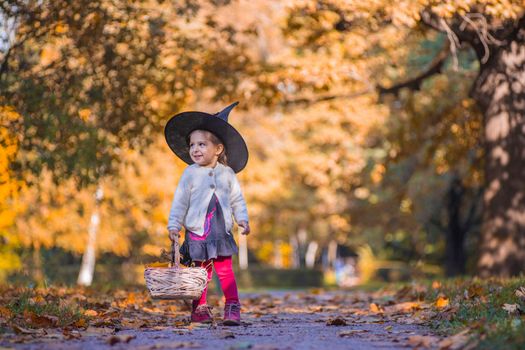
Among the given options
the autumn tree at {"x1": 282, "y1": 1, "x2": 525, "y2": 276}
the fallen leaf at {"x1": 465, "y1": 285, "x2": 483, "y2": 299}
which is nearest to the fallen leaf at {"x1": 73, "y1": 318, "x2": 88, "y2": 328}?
the fallen leaf at {"x1": 465, "y1": 285, "x2": 483, "y2": 299}

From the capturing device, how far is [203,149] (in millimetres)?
7461

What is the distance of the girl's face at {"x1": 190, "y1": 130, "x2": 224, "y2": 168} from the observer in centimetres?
746

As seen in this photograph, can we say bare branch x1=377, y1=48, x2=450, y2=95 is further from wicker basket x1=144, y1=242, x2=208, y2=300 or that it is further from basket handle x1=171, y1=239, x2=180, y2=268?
wicker basket x1=144, y1=242, x2=208, y2=300

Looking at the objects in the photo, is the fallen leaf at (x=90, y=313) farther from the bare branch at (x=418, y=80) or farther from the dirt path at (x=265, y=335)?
the bare branch at (x=418, y=80)

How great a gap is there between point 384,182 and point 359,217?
13.7ft

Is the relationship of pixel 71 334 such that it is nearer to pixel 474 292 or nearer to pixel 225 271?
pixel 225 271

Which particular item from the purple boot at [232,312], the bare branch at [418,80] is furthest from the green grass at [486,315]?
the bare branch at [418,80]

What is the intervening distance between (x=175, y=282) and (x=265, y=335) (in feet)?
2.97

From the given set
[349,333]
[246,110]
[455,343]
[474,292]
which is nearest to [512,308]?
[349,333]

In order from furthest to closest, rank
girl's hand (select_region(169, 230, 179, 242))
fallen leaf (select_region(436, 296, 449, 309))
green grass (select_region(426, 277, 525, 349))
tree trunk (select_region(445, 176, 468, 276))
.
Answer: tree trunk (select_region(445, 176, 468, 276)) < fallen leaf (select_region(436, 296, 449, 309)) < girl's hand (select_region(169, 230, 179, 242)) < green grass (select_region(426, 277, 525, 349))

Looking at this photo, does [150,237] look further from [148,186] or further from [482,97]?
[482,97]

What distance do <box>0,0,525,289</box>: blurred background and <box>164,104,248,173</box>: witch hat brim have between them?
123 centimetres

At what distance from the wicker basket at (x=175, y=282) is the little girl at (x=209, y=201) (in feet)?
1.33

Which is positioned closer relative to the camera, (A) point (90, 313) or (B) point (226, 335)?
(B) point (226, 335)
